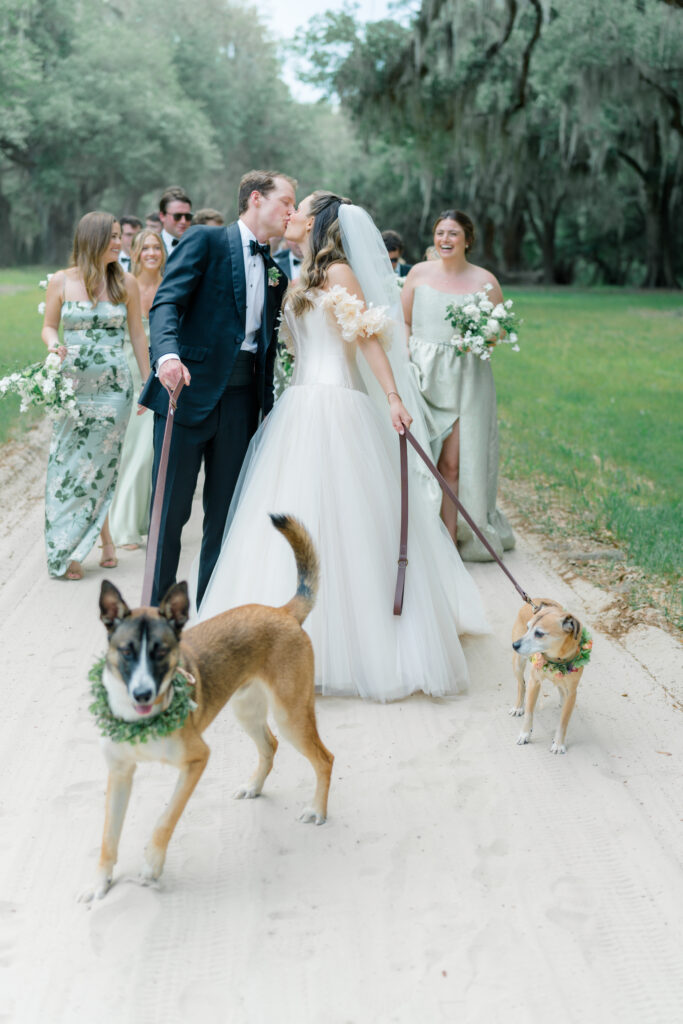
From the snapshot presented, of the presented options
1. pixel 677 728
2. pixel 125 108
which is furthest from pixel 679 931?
pixel 125 108

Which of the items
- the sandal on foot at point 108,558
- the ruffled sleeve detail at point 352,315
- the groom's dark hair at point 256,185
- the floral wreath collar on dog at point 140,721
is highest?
the groom's dark hair at point 256,185

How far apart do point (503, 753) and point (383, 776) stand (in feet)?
1.91

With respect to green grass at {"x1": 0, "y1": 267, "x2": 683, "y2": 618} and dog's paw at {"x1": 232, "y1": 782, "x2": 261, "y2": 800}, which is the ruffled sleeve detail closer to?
dog's paw at {"x1": 232, "y1": 782, "x2": 261, "y2": 800}

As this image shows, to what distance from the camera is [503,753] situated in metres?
4.49

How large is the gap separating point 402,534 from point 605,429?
24.2 ft

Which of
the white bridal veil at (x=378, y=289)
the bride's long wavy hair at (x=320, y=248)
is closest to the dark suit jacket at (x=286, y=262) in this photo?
the white bridal veil at (x=378, y=289)

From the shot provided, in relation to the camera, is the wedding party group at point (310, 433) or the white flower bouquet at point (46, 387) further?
the white flower bouquet at point (46, 387)

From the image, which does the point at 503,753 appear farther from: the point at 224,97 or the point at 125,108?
the point at 224,97

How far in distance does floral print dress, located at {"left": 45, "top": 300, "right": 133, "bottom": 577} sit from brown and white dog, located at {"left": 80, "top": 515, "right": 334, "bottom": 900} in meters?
3.27

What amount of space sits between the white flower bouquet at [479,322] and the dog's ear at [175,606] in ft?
14.9

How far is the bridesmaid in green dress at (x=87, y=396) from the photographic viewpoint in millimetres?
6867

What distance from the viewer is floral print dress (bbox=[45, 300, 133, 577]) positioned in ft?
22.7

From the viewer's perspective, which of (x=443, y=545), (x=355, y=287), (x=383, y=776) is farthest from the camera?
(x=443, y=545)

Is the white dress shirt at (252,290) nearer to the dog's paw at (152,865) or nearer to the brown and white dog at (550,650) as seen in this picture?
the brown and white dog at (550,650)
